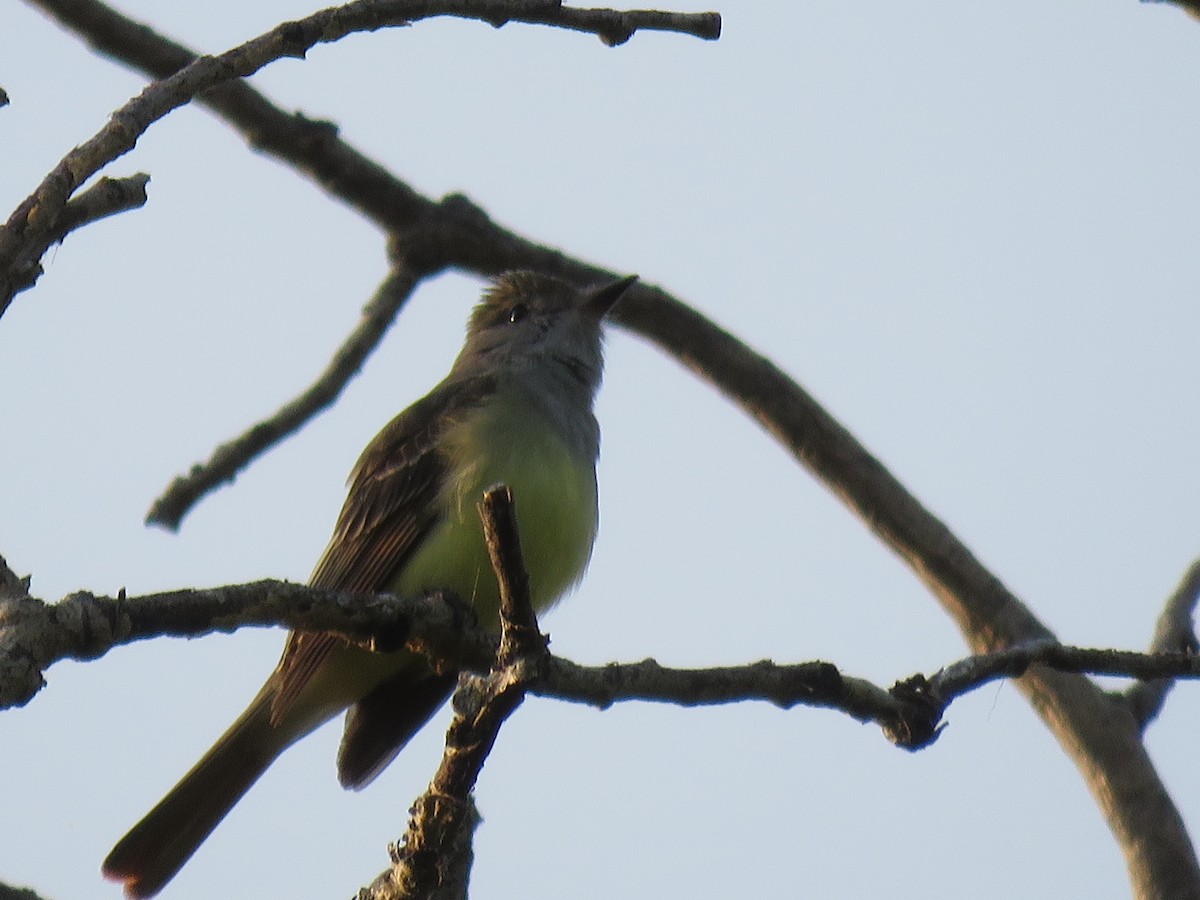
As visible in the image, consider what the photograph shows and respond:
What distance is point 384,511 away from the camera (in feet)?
18.8

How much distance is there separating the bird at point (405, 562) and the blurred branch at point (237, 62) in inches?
76.8

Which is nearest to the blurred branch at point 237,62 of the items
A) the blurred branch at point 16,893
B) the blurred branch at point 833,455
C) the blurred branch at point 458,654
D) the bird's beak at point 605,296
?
the blurred branch at point 458,654

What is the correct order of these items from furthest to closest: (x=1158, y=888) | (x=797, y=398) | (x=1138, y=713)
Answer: (x=797, y=398)
(x=1138, y=713)
(x=1158, y=888)

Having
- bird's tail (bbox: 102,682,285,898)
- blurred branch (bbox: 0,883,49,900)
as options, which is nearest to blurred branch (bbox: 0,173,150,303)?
blurred branch (bbox: 0,883,49,900)

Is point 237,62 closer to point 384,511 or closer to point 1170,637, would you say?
point 384,511

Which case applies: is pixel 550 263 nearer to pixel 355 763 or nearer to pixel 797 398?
pixel 797 398

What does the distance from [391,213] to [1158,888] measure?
12.4 ft

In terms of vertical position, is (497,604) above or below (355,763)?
above

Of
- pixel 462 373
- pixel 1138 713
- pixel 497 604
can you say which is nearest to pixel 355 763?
Result: pixel 497 604

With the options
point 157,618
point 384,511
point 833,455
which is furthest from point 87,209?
point 833,455

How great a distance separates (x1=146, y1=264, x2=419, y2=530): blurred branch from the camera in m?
6.29

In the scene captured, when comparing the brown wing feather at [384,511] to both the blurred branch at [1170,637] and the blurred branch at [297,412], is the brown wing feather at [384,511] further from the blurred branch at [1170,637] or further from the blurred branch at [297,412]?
the blurred branch at [1170,637]

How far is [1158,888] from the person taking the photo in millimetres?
4789

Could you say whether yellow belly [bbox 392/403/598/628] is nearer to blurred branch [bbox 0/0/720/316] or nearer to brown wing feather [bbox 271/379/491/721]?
brown wing feather [bbox 271/379/491/721]
